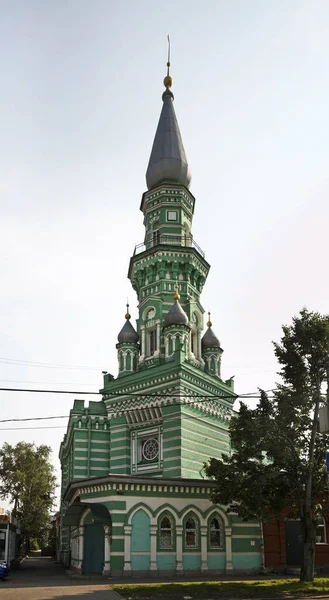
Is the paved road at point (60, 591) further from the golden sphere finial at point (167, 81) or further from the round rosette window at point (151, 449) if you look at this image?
the golden sphere finial at point (167, 81)

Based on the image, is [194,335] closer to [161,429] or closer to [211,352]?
[211,352]

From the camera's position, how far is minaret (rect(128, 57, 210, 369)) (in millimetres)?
44281

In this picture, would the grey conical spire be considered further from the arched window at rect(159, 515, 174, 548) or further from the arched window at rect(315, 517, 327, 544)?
the arched window at rect(315, 517, 327, 544)

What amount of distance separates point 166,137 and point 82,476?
27912 millimetres

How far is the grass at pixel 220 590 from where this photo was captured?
20234mm

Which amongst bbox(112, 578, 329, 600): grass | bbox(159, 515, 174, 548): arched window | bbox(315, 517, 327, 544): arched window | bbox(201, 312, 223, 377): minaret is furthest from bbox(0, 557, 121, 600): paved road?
bbox(201, 312, 223, 377): minaret

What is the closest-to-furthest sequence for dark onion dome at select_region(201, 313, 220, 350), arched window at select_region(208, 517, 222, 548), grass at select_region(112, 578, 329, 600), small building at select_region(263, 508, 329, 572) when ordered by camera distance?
grass at select_region(112, 578, 329, 600) → arched window at select_region(208, 517, 222, 548) → small building at select_region(263, 508, 329, 572) → dark onion dome at select_region(201, 313, 220, 350)

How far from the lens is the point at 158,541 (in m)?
28.9

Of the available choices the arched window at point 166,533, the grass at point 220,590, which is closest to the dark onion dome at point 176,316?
the arched window at point 166,533

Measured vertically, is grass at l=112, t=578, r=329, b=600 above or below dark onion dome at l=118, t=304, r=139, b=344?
below

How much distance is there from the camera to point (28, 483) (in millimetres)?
58594

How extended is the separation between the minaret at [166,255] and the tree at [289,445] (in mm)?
15349

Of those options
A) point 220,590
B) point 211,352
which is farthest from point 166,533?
point 211,352

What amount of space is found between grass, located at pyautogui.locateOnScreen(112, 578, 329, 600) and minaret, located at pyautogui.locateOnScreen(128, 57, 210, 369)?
20.5m
